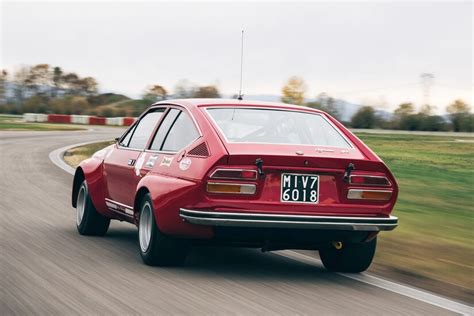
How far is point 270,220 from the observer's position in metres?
7.29

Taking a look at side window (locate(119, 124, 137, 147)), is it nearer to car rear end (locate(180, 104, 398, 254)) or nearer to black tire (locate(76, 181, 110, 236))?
black tire (locate(76, 181, 110, 236))

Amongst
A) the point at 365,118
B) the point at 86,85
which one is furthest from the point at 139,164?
the point at 86,85

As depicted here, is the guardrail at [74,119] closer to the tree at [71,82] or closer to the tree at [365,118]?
the tree at [365,118]

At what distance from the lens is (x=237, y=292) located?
689cm

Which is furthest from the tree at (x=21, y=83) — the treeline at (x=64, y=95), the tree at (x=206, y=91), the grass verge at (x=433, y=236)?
A: the grass verge at (x=433, y=236)

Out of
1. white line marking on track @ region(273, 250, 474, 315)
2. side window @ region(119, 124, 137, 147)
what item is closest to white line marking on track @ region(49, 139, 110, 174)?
side window @ region(119, 124, 137, 147)

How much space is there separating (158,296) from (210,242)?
3.88 ft

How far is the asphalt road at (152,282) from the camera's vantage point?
628 centimetres

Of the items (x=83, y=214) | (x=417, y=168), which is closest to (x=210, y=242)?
(x=83, y=214)

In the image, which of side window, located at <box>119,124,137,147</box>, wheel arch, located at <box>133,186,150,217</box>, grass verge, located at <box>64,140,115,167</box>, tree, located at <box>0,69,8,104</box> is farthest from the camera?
tree, located at <box>0,69,8,104</box>

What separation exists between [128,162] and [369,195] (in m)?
2.57

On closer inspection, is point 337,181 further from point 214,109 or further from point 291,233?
point 214,109

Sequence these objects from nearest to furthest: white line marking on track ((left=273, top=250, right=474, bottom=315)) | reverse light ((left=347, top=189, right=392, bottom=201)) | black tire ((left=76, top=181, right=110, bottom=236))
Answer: white line marking on track ((left=273, top=250, right=474, bottom=315)) → reverse light ((left=347, top=189, right=392, bottom=201)) → black tire ((left=76, top=181, right=110, bottom=236))

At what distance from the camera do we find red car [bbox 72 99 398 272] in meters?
7.31
